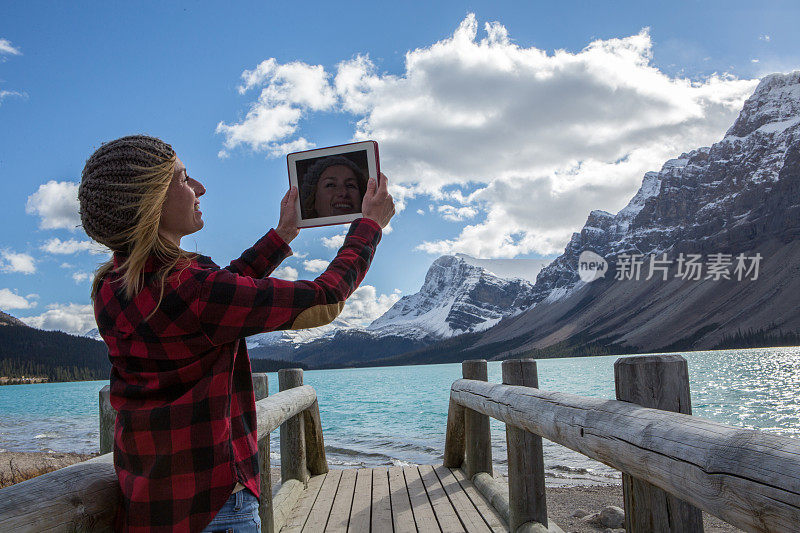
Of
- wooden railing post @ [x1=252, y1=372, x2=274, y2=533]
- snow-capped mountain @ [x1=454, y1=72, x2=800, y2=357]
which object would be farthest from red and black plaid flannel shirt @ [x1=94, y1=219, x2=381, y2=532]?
snow-capped mountain @ [x1=454, y1=72, x2=800, y2=357]

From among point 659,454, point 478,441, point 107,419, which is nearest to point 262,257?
point 107,419

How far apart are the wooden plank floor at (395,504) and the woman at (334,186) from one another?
3.14 m

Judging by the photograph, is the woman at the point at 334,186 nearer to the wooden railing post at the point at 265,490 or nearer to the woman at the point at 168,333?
the woman at the point at 168,333

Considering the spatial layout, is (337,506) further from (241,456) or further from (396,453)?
(396,453)

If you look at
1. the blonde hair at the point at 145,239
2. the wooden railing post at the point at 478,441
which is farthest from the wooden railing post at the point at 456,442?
the blonde hair at the point at 145,239

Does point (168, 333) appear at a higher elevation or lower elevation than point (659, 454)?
higher

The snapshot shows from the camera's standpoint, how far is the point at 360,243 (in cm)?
167

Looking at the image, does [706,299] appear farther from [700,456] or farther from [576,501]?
[700,456]

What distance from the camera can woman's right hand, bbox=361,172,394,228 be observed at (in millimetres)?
1765

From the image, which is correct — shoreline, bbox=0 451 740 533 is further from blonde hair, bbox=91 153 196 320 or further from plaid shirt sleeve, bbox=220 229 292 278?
blonde hair, bbox=91 153 196 320

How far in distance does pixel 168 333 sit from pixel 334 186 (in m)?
0.68

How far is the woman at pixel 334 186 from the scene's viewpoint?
5.92 feet

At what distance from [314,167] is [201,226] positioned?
395mm

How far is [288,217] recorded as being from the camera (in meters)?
1.89
